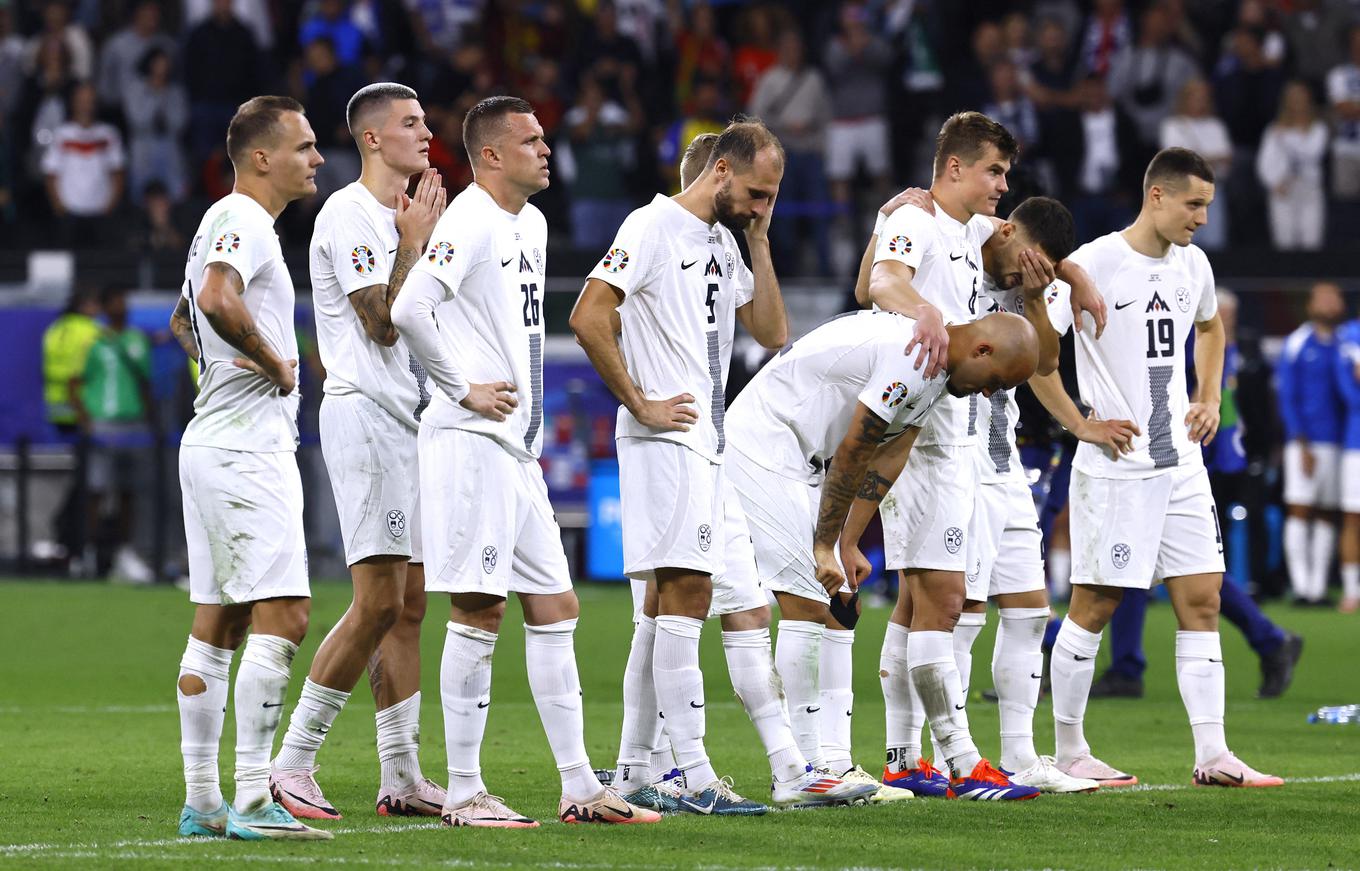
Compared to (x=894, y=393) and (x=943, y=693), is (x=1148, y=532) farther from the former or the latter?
(x=894, y=393)

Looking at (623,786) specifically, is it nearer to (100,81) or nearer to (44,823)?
(44,823)

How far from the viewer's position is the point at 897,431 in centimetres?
781

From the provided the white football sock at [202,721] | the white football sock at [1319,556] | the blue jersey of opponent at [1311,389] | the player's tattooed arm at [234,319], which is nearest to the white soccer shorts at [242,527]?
the white football sock at [202,721]

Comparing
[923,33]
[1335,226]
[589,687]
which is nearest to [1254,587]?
[1335,226]

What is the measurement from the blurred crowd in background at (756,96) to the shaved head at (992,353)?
13179 millimetres

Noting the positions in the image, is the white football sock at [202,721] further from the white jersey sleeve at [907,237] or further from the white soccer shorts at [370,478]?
the white jersey sleeve at [907,237]

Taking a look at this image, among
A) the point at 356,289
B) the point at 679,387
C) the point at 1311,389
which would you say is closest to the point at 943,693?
the point at 679,387

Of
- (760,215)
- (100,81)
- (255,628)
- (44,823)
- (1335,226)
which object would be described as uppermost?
(100,81)

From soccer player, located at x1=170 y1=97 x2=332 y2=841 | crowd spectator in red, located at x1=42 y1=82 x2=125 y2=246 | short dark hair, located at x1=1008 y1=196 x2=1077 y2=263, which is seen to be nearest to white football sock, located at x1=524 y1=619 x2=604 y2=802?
soccer player, located at x1=170 y1=97 x2=332 y2=841

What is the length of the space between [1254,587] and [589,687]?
29.0 feet

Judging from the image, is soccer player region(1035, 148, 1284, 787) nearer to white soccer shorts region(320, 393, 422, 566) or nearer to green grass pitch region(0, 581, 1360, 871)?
green grass pitch region(0, 581, 1360, 871)

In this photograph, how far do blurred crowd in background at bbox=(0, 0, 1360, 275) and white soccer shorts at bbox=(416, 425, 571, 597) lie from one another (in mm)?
14144

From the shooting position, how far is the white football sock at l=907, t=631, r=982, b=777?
823 centimetres

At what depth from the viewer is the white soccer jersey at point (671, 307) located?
25.0ft
